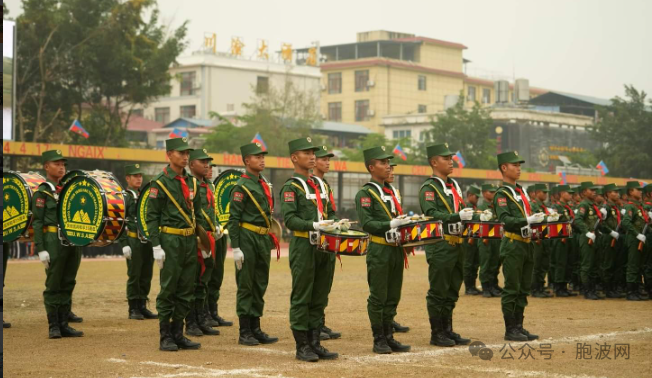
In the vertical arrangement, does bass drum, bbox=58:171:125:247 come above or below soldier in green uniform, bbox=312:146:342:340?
below

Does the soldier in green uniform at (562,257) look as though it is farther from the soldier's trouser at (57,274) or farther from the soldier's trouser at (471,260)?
the soldier's trouser at (57,274)

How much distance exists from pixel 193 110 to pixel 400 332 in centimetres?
6065

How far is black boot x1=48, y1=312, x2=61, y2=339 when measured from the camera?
11578 millimetres

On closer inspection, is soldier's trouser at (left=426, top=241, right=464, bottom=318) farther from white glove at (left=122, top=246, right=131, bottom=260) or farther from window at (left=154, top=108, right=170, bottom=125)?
window at (left=154, top=108, right=170, bottom=125)

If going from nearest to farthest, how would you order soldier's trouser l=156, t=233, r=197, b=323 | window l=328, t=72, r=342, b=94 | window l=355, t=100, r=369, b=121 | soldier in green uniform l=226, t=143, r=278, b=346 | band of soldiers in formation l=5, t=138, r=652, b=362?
band of soldiers in formation l=5, t=138, r=652, b=362, soldier's trouser l=156, t=233, r=197, b=323, soldier in green uniform l=226, t=143, r=278, b=346, window l=355, t=100, r=369, b=121, window l=328, t=72, r=342, b=94

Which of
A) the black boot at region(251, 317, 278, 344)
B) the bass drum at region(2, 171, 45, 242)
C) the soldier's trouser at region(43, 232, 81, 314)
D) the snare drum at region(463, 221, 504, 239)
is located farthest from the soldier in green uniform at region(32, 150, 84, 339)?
the snare drum at region(463, 221, 504, 239)

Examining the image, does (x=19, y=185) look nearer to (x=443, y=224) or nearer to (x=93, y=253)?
(x=443, y=224)

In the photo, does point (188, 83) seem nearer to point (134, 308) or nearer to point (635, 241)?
point (635, 241)

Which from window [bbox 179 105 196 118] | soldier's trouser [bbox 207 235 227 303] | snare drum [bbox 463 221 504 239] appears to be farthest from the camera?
window [bbox 179 105 196 118]

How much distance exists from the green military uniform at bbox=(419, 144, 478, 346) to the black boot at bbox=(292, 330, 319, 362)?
175cm

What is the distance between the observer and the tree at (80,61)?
132ft

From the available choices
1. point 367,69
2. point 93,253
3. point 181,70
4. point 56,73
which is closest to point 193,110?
point 181,70

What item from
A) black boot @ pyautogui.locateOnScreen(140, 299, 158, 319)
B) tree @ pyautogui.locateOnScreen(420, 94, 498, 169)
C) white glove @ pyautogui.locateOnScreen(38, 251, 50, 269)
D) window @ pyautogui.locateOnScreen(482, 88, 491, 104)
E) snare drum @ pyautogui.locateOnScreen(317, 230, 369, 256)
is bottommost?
black boot @ pyautogui.locateOnScreen(140, 299, 158, 319)

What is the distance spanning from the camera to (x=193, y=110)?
234ft
